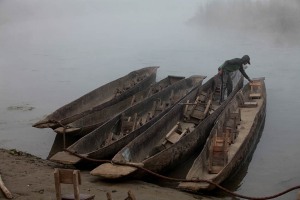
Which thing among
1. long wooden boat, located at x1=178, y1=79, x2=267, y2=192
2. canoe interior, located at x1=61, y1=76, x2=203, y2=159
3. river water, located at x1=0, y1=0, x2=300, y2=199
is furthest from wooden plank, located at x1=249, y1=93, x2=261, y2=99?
canoe interior, located at x1=61, y1=76, x2=203, y2=159

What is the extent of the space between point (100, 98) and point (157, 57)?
28.3 feet

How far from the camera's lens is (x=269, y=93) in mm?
13680

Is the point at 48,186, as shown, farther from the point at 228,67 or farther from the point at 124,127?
the point at 228,67

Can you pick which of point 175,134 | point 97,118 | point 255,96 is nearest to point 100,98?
point 97,118

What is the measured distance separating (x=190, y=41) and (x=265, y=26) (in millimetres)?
6784

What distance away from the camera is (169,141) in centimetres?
839

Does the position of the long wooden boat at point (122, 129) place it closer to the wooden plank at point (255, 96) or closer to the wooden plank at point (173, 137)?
the wooden plank at point (173, 137)

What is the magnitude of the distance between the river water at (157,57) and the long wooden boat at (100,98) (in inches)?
35.3

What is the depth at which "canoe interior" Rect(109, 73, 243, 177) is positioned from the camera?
283 inches

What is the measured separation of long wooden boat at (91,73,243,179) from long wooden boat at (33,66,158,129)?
180cm

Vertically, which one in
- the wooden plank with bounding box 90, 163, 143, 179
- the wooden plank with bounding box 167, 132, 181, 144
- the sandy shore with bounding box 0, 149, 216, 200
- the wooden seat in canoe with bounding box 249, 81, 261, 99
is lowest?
the sandy shore with bounding box 0, 149, 216, 200

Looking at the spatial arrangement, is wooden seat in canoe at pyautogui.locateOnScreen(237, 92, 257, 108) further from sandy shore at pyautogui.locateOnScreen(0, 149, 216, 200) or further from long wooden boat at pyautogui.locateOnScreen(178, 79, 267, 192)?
sandy shore at pyautogui.locateOnScreen(0, 149, 216, 200)

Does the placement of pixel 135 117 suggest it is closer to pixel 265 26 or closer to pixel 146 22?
pixel 265 26

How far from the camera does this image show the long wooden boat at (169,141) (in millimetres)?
6668
